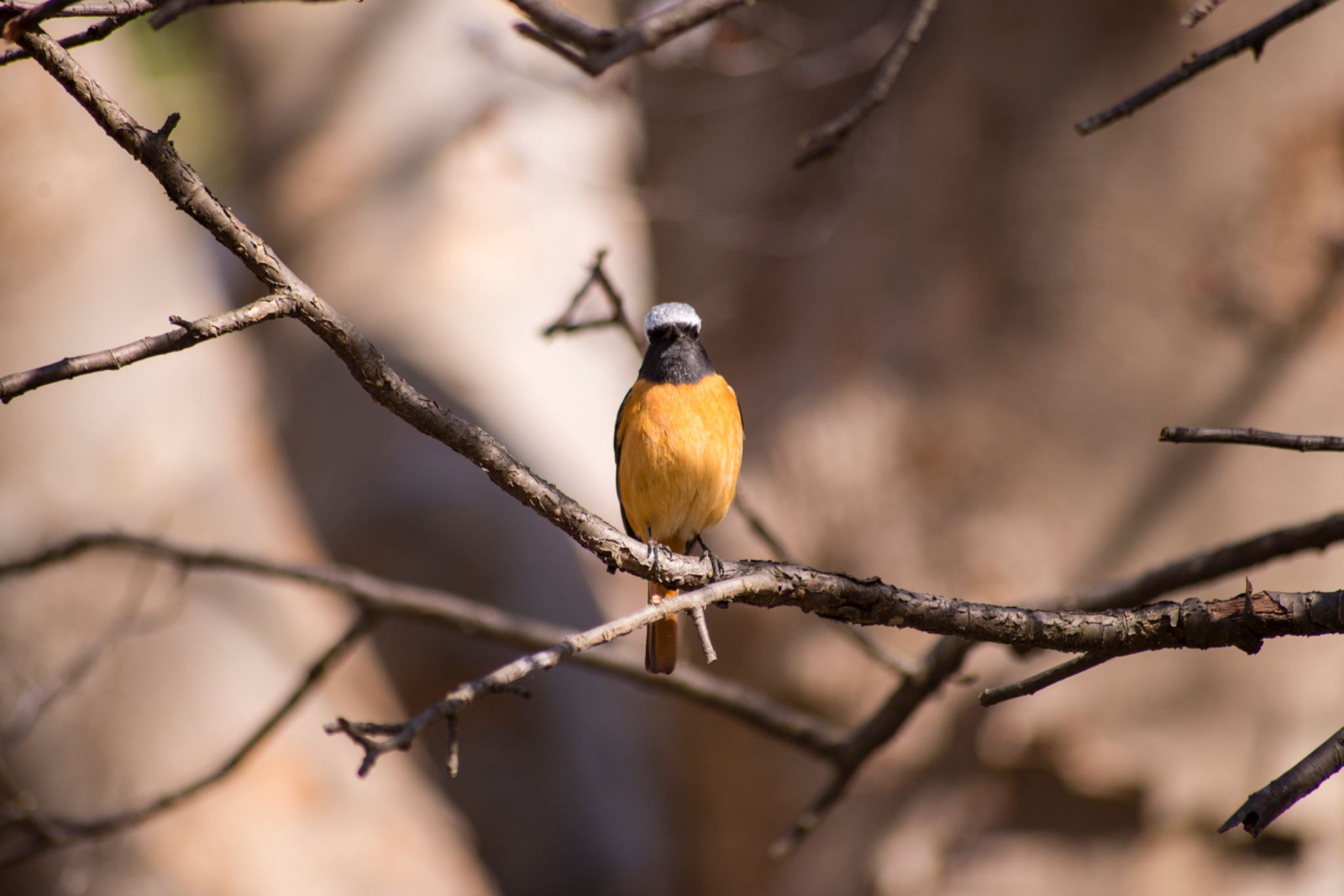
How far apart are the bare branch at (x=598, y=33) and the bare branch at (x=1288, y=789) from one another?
4.96 feet

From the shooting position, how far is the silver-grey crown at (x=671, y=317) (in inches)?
131

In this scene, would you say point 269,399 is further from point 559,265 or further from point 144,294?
point 559,265

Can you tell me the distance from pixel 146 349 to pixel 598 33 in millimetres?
932

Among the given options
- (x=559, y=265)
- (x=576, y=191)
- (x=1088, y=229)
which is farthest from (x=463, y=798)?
(x=1088, y=229)

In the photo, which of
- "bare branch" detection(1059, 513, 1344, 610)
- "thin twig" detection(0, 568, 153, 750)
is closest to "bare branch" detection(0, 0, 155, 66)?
"thin twig" detection(0, 568, 153, 750)

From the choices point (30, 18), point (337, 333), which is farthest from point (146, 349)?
point (30, 18)

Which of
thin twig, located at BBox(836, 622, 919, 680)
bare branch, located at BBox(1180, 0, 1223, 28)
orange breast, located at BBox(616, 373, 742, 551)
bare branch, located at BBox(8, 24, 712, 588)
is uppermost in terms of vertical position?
bare branch, located at BBox(1180, 0, 1223, 28)

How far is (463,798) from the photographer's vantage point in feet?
18.6

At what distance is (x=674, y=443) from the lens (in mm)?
3035

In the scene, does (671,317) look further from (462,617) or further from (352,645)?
(352,645)

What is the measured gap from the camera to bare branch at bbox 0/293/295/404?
1406 mm

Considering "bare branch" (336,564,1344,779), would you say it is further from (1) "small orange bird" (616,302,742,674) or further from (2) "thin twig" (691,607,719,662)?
(1) "small orange bird" (616,302,742,674)

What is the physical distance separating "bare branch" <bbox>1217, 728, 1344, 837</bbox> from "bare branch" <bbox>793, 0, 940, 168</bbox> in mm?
1603

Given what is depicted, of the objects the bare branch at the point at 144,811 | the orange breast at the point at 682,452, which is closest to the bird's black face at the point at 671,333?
→ the orange breast at the point at 682,452
